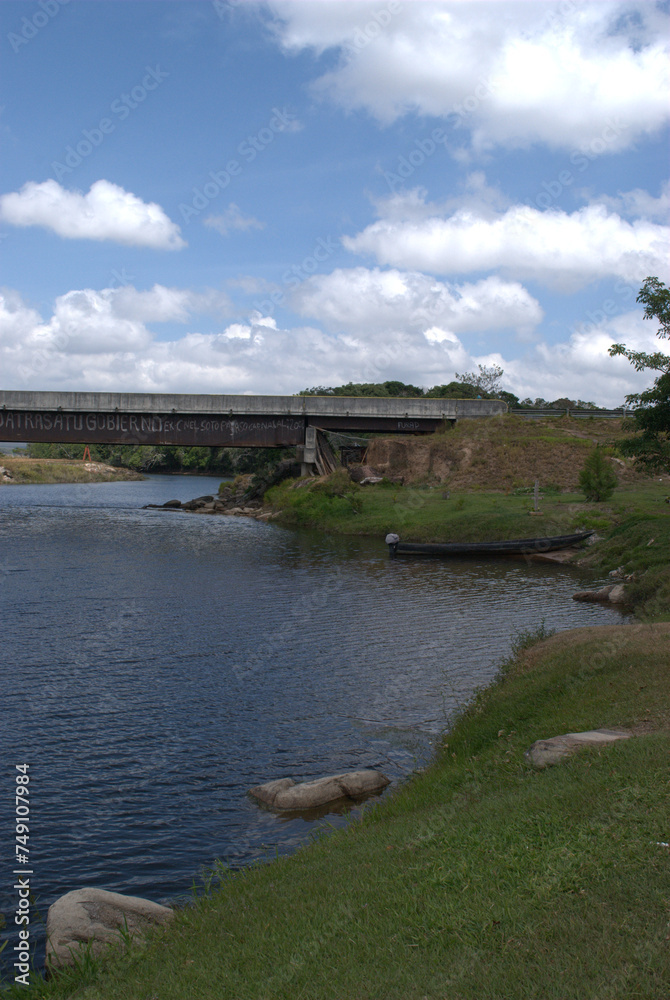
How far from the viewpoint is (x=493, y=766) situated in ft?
32.6

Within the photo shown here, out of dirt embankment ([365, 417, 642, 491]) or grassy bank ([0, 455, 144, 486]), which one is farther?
grassy bank ([0, 455, 144, 486])

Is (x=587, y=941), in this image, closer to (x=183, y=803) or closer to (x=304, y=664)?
(x=183, y=803)

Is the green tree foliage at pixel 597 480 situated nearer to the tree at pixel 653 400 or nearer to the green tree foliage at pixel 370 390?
the tree at pixel 653 400

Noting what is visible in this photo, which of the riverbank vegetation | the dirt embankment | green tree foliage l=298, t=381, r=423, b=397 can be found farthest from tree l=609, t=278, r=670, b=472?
green tree foliage l=298, t=381, r=423, b=397

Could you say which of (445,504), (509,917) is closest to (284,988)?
(509,917)

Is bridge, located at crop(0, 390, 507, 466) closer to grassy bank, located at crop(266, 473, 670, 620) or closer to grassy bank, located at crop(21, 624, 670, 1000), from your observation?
grassy bank, located at crop(266, 473, 670, 620)

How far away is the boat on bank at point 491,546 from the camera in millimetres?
35281

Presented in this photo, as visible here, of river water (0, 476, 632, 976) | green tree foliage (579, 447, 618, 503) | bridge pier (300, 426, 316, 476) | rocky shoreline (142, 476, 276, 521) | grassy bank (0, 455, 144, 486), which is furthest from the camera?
grassy bank (0, 455, 144, 486)

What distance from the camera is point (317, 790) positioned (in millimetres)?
11117

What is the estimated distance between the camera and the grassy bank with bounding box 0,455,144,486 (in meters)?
104

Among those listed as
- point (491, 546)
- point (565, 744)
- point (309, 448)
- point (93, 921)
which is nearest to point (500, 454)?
point (309, 448)

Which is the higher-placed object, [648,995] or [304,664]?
[648,995]

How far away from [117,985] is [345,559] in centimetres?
2979

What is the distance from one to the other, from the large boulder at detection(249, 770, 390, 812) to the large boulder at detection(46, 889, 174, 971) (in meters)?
3.12
